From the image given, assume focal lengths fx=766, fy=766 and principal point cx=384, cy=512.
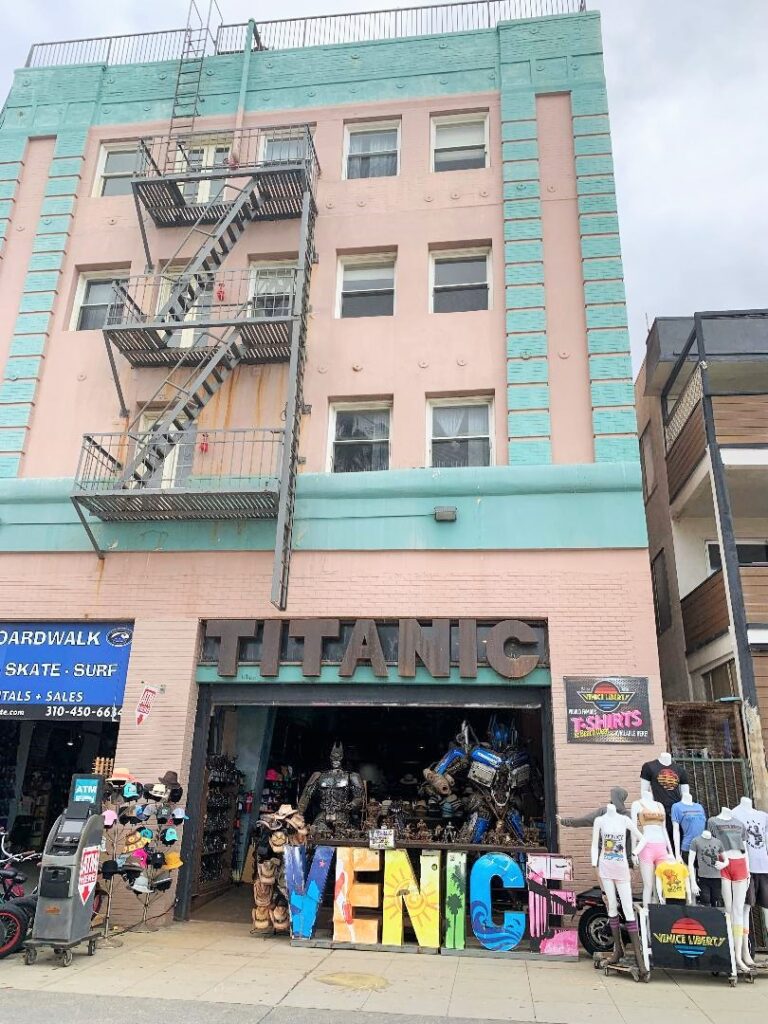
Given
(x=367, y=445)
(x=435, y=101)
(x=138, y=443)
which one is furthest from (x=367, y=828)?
(x=435, y=101)

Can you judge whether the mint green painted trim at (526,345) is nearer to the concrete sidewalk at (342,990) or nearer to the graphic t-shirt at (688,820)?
the graphic t-shirt at (688,820)

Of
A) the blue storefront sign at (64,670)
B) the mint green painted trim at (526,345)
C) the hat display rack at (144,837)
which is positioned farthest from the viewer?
the mint green painted trim at (526,345)

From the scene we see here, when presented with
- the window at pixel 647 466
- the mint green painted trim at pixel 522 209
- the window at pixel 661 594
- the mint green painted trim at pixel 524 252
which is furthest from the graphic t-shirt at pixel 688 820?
the mint green painted trim at pixel 522 209

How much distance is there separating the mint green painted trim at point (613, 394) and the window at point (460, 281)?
2.71 m

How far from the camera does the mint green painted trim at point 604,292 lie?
42.0 feet

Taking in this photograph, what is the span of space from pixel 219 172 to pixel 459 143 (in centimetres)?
480

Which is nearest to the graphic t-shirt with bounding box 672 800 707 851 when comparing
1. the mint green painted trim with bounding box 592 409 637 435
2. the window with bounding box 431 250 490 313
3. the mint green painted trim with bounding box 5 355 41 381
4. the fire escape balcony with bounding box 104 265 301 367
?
the mint green painted trim with bounding box 592 409 637 435

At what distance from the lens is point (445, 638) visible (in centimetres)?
1115

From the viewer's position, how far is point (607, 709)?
10477mm

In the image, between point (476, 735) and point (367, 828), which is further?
point (476, 735)

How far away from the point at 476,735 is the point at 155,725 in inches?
199

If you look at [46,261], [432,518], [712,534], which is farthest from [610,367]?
[46,261]

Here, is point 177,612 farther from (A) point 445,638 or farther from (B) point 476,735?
(B) point 476,735

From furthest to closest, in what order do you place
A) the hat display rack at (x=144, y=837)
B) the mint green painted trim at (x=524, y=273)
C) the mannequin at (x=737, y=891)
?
the mint green painted trim at (x=524, y=273) → the hat display rack at (x=144, y=837) → the mannequin at (x=737, y=891)
